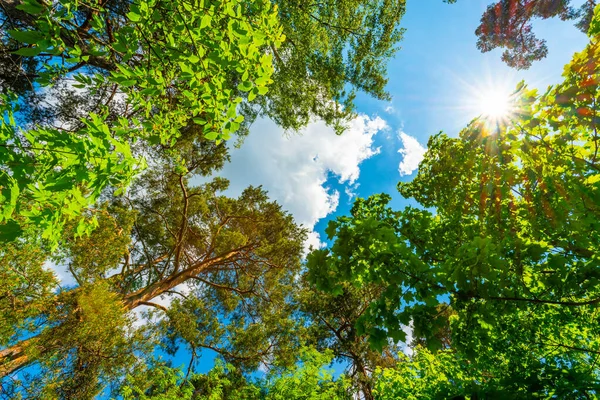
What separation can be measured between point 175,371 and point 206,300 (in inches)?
247

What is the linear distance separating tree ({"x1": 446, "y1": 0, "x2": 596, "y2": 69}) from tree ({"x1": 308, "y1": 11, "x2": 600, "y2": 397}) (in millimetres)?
7231

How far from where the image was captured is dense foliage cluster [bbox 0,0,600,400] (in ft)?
7.79

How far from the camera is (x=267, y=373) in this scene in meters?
10.8

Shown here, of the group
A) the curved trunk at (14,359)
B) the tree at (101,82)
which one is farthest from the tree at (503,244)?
the curved trunk at (14,359)

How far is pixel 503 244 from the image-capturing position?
2.76 m

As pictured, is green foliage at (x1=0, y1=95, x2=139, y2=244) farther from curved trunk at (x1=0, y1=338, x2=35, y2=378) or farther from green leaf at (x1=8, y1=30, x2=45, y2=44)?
curved trunk at (x1=0, y1=338, x2=35, y2=378)

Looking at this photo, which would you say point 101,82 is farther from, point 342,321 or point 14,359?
point 342,321

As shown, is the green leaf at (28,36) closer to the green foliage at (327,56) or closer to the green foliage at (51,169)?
the green foliage at (51,169)

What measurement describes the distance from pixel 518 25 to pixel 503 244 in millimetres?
11507

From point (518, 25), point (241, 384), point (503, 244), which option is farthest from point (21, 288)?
point (518, 25)

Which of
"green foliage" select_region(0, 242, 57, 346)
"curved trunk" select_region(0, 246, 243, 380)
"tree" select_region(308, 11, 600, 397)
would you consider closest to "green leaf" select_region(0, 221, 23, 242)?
"tree" select_region(308, 11, 600, 397)

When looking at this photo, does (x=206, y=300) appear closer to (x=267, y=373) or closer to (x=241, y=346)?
(x=241, y=346)

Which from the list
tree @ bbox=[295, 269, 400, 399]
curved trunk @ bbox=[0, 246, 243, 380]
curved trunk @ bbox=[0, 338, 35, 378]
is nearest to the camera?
curved trunk @ bbox=[0, 338, 35, 378]

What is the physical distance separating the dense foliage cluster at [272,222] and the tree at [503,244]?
1.2 inches
